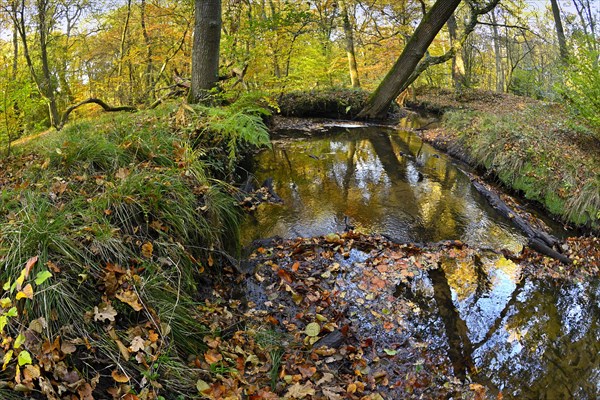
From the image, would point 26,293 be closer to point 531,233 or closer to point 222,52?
point 531,233

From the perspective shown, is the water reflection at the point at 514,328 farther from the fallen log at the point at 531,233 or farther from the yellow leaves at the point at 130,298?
the yellow leaves at the point at 130,298

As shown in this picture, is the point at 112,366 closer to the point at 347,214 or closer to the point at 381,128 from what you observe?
the point at 347,214

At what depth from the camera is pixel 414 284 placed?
14.2ft

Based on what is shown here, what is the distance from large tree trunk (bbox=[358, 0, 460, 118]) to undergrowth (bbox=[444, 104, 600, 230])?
8.44 feet

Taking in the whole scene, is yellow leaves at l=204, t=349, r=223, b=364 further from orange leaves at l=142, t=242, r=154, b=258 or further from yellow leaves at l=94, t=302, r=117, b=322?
orange leaves at l=142, t=242, r=154, b=258

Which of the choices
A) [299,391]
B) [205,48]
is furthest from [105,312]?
[205,48]

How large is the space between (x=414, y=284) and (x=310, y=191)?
3251 mm

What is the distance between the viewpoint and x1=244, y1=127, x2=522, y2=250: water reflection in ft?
18.5

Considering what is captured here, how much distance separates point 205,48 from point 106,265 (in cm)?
494

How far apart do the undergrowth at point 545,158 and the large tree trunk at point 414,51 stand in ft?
8.44

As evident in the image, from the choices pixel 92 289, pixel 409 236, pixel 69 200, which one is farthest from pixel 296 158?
pixel 92 289

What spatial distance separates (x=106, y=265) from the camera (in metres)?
2.64

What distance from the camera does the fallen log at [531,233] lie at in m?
4.98

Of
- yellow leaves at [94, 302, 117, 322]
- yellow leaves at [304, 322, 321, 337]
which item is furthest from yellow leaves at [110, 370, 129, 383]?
yellow leaves at [304, 322, 321, 337]
